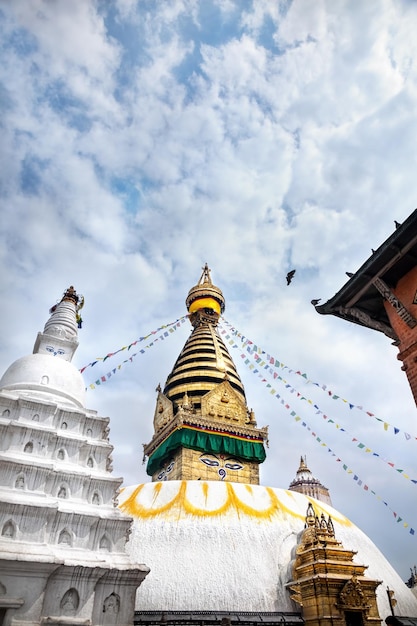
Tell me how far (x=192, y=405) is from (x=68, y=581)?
15.2 meters

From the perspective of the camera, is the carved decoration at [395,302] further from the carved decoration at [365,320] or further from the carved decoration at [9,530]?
the carved decoration at [9,530]

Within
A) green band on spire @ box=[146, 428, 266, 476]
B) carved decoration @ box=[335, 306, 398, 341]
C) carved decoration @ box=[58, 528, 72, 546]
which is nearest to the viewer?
carved decoration @ box=[335, 306, 398, 341]

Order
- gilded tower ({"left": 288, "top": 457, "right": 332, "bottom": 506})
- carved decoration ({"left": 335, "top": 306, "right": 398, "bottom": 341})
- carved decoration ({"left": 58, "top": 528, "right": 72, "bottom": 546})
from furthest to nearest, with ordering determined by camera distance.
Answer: gilded tower ({"left": 288, "top": 457, "right": 332, "bottom": 506}), carved decoration ({"left": 58, "top": 528, "right": 72, "bottom": 546}), carved decoration ({"left": 335, "top": 306, "right": 398, "bottom": 341})

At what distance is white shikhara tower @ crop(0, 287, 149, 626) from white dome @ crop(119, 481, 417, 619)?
2844 mm

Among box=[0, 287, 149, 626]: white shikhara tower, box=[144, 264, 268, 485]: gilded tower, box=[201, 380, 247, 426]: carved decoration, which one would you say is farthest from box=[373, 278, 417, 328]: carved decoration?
box=[201, 380, 247, 426]: carved decoration

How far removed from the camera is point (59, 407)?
13.2m

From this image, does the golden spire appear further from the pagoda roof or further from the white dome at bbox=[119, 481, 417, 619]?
the pagoda roof

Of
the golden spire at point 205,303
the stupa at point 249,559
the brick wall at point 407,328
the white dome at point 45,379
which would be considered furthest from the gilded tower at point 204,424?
the brick wall at point 407,328

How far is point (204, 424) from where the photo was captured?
76.0ft

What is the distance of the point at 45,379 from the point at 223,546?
7.96 meters

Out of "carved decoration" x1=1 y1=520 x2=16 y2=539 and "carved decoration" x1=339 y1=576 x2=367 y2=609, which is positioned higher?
"carved decoration" x1=1 y1=520 x2=16 y2=539

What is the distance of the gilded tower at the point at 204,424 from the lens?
22500 mm

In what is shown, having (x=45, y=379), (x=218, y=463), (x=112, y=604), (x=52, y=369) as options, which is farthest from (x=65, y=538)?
(x=218, y=463)

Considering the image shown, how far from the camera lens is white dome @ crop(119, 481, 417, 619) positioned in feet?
42.3
